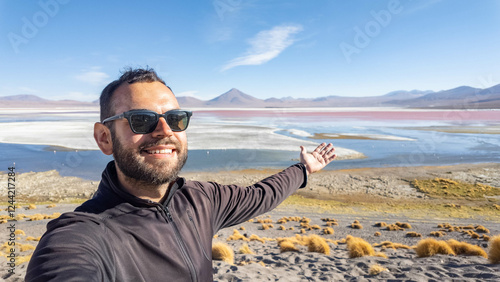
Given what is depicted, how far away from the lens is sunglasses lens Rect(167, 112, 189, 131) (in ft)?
4.99

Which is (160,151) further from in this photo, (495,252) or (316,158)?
(495,252)

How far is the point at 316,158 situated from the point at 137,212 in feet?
5.46

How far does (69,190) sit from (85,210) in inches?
776

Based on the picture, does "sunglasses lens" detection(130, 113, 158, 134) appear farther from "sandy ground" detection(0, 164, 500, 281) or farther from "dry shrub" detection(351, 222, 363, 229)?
"dry shrub" detection(351, 222, 363, 229)

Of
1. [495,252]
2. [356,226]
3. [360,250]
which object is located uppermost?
[495,252]

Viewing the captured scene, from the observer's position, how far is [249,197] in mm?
2006

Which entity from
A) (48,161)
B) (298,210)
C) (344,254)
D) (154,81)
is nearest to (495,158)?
(298,210)

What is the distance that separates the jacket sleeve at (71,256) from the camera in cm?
94

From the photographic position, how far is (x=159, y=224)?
1.31 meters

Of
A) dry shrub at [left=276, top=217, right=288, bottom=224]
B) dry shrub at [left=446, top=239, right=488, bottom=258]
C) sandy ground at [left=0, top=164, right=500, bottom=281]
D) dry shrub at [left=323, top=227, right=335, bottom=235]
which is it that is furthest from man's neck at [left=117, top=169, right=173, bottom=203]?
dry shrub at [left=276, top=217, right=288, bottom=224]

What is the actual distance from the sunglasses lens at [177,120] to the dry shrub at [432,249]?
752 cm

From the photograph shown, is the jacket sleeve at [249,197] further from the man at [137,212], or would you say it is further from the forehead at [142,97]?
the forehead at [142,97]

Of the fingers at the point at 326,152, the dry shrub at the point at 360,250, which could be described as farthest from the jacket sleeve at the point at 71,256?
the dry shrub at the point at 360,250

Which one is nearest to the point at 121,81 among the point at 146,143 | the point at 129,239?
the point at 146,143
